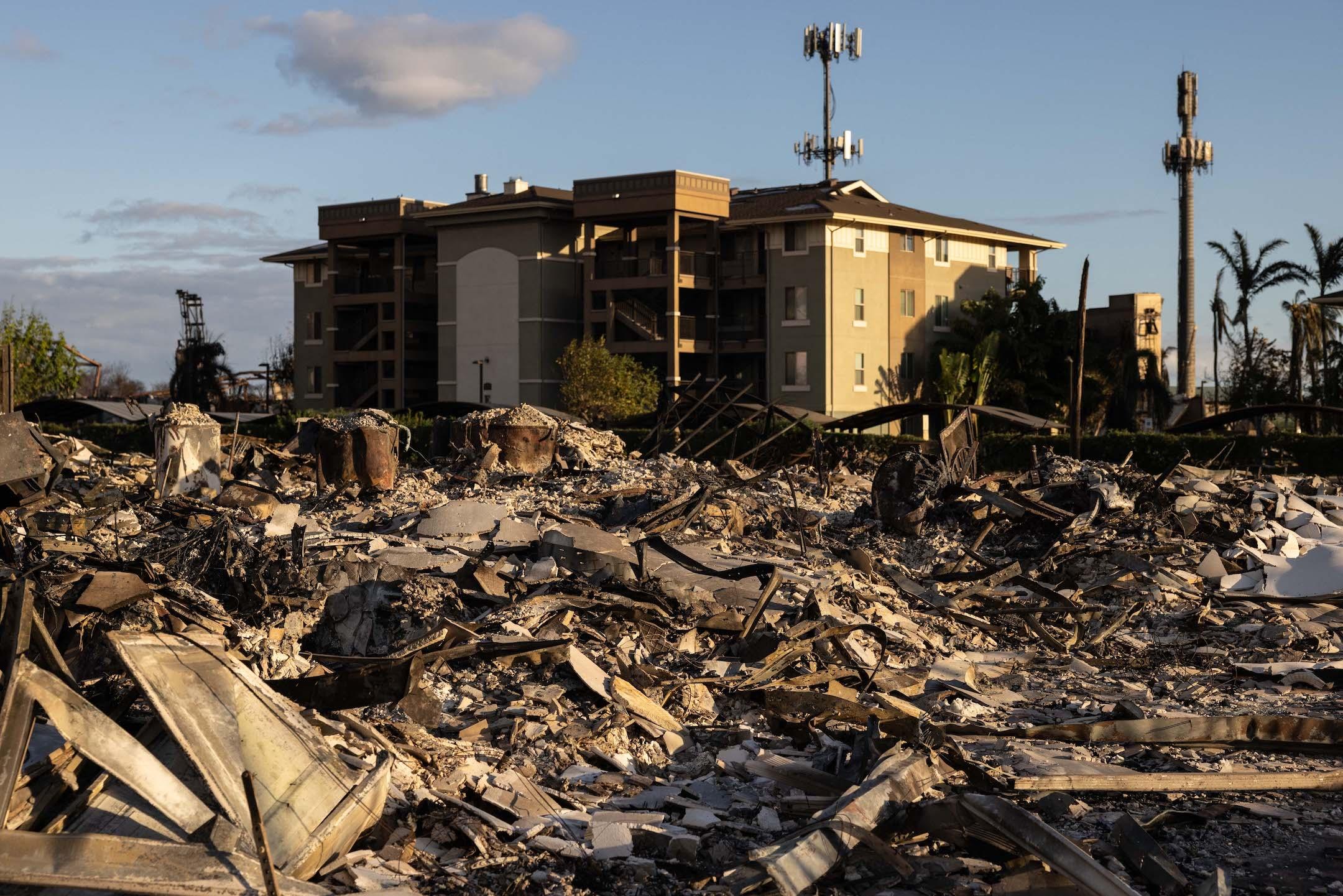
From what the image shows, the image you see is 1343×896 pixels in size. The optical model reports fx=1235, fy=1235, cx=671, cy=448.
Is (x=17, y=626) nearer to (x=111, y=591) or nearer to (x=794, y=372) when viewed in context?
(x=111, y=591)

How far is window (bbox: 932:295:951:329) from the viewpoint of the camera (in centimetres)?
5097

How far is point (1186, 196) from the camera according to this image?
62781 mm

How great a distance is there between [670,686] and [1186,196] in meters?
61.8

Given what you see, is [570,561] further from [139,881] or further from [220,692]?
[139,881]

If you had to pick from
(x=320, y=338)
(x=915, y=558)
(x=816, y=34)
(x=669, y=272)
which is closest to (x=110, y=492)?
(x=915, y=558)

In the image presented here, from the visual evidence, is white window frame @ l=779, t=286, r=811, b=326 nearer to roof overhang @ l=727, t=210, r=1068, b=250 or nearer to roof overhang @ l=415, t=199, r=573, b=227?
roof overhang @ l=727, t=210, r=1068, b=250

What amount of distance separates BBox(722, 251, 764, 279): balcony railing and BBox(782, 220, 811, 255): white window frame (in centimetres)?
143

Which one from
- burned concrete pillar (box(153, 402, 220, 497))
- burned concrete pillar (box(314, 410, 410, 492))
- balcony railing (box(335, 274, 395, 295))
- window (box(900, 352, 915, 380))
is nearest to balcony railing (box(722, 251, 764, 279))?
window (box(900, 352, 915, 380))

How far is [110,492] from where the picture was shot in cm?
1803

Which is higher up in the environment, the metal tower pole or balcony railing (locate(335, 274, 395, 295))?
the metal tower pole

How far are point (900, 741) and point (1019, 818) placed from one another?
1662 mm

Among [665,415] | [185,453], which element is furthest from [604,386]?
[185,453]

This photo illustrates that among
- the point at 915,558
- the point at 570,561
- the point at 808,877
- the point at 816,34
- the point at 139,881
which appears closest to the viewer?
the point at 139,881

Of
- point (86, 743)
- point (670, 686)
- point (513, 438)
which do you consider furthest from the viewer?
point (513, 438)
